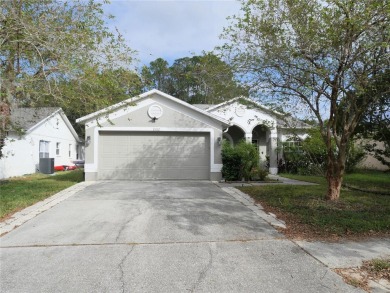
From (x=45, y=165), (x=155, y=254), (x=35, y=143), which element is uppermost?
(x=35, y=143)

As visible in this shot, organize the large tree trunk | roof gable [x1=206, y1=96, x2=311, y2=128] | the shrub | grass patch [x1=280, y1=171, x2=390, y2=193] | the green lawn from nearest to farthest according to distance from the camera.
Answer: the green lawn < the large tree trunk < roof gable [x1=206, y1=96, x2=311, y2=128] < grass patch [x1=280, y1=171, x2=390, y2=193] < the shrub

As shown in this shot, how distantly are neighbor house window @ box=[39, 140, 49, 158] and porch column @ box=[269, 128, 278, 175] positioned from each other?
49.7 feet

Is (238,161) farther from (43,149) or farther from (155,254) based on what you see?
(43,149)

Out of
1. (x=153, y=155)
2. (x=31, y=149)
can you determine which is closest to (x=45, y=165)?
(x=31, y=149)

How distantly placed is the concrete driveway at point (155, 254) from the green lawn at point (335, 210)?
105 centimetres

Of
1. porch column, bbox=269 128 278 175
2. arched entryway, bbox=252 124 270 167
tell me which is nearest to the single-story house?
porch column, bbox=269 128 278 175

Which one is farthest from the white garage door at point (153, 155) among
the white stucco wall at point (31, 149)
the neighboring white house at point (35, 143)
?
the neighboring white house at point (35, 143)

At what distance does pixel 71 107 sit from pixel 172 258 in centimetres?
672

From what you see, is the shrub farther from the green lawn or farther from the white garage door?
the green lawn

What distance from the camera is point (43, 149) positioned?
2189 centimetres

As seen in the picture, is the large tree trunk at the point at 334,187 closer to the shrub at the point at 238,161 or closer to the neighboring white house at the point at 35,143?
the shrub at the point at 238,161

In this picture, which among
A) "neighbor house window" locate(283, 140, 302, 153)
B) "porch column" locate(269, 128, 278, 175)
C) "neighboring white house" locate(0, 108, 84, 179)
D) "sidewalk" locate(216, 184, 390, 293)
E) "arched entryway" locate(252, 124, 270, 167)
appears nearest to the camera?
"sidewalk" locate(216, 184, 390, 293)

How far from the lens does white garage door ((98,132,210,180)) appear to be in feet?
49.9

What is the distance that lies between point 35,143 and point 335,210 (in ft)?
61.0
